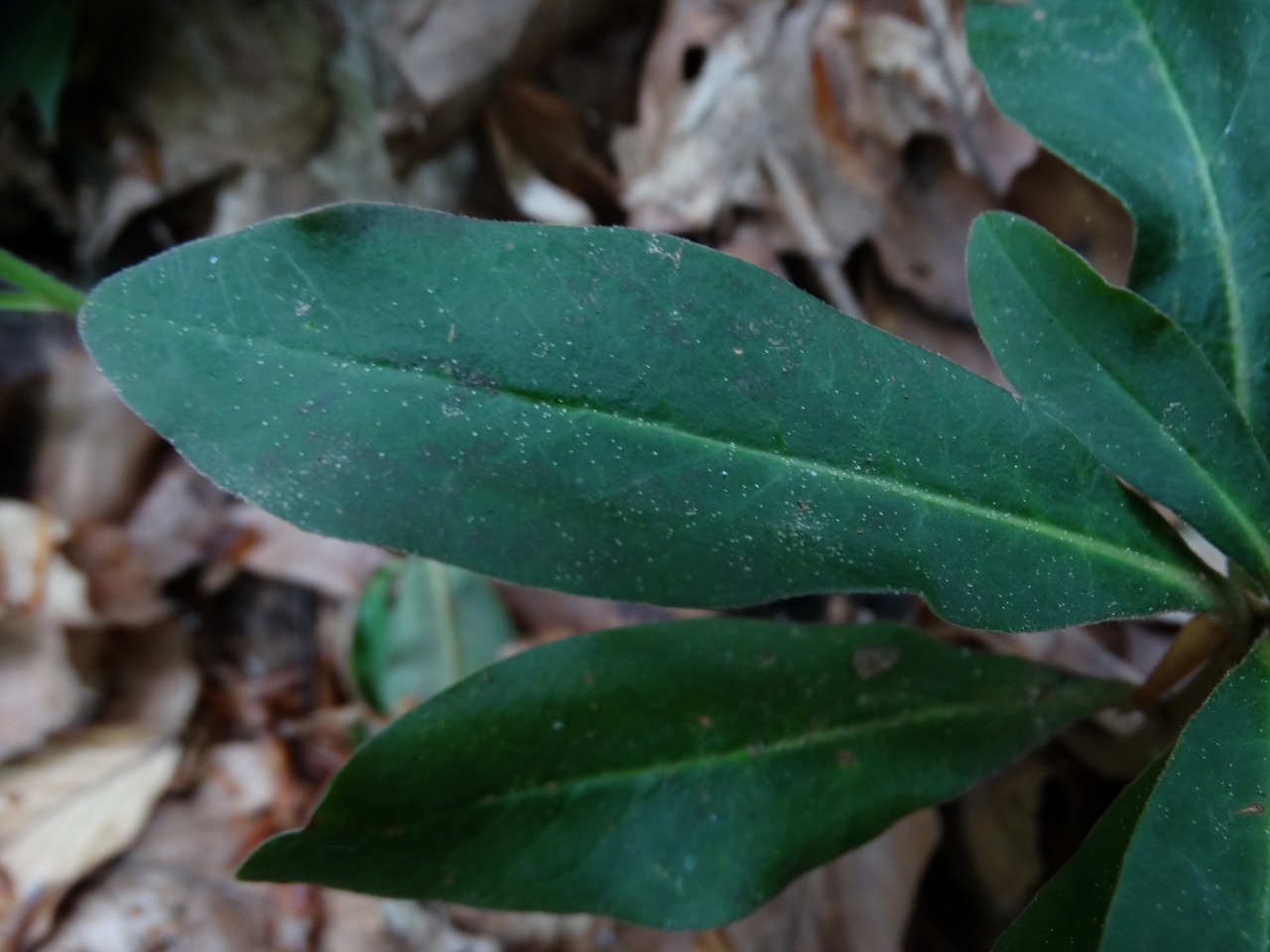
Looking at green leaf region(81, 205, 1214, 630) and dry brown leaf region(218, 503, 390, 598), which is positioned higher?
green leaf region(81, 205, 1214, 630)

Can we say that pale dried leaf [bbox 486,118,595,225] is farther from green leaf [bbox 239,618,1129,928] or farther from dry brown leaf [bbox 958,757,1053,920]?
dry brown leaf [bbox 958,757,1053,920]

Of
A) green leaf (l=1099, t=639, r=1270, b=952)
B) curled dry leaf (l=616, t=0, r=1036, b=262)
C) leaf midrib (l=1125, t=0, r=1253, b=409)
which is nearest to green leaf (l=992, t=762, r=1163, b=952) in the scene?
green leaf (l=1099, t=639, r=1270, b=952)

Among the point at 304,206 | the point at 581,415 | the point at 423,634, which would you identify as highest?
the point at 581,415

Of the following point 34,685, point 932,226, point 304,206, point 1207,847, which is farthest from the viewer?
point 304,206

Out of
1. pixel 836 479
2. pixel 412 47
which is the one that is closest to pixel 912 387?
pixel 836 479

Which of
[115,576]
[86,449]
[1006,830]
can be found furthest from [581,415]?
[86,449]

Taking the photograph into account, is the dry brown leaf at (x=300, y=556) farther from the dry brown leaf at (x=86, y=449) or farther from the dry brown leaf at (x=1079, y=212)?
the dry brown leaf at (x=1079, y=212)

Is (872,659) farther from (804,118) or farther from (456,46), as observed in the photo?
(456,46)
